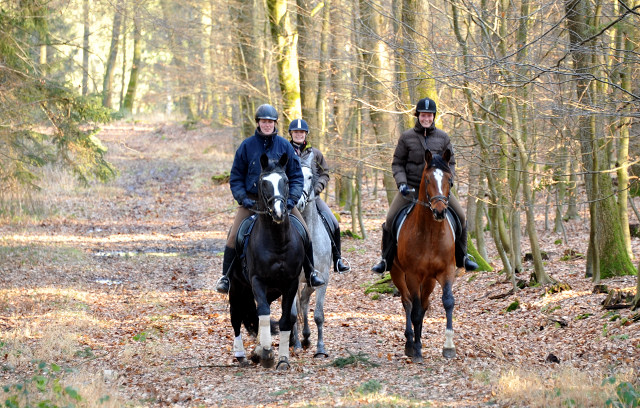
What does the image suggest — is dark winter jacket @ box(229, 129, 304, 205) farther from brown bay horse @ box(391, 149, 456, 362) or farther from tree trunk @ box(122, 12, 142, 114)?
tree trunk @ box(122, 12, 142, 114)

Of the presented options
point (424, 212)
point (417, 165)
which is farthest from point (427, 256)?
point (417, 165)

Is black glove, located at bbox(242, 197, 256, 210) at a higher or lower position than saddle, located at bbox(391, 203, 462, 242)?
higher

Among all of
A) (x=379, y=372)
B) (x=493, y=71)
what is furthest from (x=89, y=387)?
(x=493, y=71)

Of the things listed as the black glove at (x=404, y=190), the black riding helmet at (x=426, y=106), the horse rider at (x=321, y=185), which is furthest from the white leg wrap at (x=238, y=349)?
the black riding helmet at (x=426, y=106)

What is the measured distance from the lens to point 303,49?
23188mm

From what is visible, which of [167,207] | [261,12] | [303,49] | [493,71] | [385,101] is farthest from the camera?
[167,207]

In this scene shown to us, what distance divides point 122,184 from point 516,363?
100 ft

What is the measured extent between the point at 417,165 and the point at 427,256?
5.02 feet

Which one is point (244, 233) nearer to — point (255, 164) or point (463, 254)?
point (255, 164)

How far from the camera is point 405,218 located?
9.84m

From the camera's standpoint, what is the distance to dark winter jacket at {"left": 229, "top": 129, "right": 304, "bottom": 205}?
887 cm

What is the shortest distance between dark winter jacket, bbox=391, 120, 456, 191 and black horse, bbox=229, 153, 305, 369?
2168 mm

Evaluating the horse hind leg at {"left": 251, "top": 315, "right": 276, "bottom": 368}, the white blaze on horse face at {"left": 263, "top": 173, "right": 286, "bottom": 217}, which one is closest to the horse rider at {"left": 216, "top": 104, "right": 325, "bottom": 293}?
the white blaze on horse face at {"left": 263, "top": 173, "right": 286, "bottom": 217}

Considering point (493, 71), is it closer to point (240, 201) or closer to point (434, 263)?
point (434, 263)
